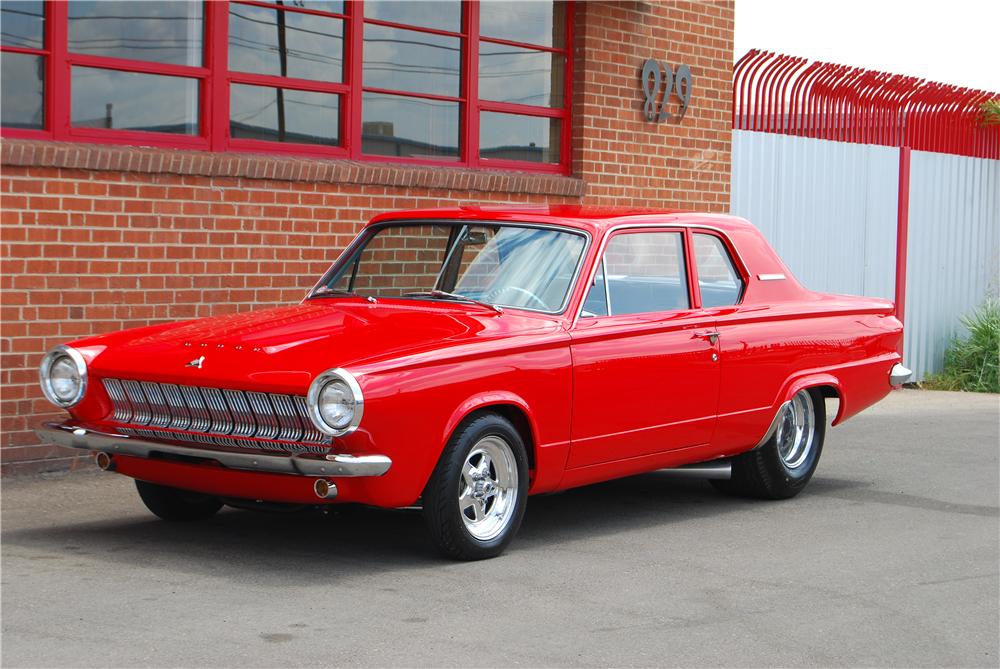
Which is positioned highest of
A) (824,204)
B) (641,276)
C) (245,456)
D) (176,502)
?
(824,204)

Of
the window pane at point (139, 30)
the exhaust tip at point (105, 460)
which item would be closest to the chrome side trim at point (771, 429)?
the exhaust tip at point (105, 460)

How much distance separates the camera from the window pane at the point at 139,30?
872cm

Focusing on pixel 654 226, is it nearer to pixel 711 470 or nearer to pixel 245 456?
pixel 711 470

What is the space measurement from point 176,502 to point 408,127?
179 inches

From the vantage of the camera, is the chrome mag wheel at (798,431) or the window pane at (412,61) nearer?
the chrome mag wheel at (798,431)

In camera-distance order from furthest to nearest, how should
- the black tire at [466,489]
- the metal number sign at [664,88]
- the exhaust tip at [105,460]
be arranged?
1. the metal number sign at [664,88]
2. the exhaust tip at [105,460]
3. the black tire at [466,489]

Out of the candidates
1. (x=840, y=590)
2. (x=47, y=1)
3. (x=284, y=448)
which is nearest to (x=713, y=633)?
(x=840, y=590)

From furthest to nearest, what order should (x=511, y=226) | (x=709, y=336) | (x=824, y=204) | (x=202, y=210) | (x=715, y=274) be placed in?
1. (x=824, y=204)
2. (x=202, y=210)
3. (x=715, y=274)
4. (x=709, y=336)
5. (x=511, y=226)

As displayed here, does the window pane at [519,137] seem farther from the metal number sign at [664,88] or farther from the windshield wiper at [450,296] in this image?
the windshield wiper at [450,296]

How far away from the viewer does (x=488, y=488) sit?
6340 millimetres

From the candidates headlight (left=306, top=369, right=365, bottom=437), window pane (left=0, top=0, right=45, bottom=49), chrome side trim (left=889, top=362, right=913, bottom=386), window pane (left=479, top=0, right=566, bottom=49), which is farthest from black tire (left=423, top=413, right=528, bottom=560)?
window pane (left=479, top=0, right=566, bottom=49)

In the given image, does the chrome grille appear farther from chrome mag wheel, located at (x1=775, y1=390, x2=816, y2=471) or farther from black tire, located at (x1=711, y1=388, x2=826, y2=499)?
chrome mag wheel, located at (x1=775, y1=390, x2=816, y2=471)

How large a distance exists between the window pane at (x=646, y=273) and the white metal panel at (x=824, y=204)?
601 cm

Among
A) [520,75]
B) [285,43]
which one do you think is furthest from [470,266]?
[520,75]
